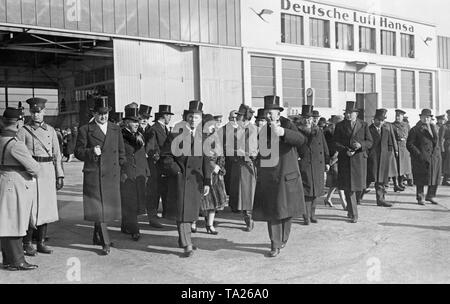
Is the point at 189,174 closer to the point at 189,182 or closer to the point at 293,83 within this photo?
the point at 189,182

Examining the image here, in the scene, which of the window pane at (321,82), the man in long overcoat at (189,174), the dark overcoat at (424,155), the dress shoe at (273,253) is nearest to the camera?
the dress shoe at (273,253)

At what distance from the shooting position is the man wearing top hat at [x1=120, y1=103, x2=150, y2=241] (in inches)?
286

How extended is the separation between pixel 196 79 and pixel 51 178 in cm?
1667

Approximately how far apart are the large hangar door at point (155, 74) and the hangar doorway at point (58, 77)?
2.63m

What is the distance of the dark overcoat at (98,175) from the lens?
20.7 feet

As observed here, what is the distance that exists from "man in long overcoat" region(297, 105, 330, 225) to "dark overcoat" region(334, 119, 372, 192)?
0.34 m

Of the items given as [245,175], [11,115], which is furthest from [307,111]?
[11,115]

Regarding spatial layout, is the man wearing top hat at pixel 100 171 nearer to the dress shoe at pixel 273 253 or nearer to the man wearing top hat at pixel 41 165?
the man wearing top hat at pixel 41 165

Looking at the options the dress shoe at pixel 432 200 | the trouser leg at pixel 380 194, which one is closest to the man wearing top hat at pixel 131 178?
the trouser leg at pixel 380 194

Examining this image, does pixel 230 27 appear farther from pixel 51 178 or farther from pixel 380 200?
pixel 51 178

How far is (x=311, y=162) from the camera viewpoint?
825 centimetres

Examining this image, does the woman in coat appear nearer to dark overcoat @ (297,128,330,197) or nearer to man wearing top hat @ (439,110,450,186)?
dark overcoat @ (297,128,330,197)

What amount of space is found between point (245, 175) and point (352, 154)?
6.61 ft

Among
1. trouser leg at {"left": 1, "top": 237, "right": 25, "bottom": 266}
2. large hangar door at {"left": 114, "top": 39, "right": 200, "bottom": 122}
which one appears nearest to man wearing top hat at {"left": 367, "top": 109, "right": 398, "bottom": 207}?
trouser leg at {"left": 1, "top": 237, "right": 25, "bottom": 266}
